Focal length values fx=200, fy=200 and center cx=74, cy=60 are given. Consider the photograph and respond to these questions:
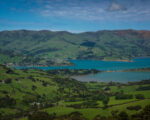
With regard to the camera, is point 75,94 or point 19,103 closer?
point 19,103

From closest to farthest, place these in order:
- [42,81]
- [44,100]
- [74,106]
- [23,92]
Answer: [74,106], [44,100], [23,92], [42,81]

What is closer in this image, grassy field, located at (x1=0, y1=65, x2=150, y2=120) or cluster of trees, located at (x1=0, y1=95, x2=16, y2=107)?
grassy field, located at (x1=0, y1=65, x2=150, y2=120)

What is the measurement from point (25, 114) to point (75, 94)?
49.4 metres

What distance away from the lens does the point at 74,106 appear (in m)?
101

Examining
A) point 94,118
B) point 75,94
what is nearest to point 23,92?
point 75,94

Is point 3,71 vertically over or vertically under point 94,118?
over

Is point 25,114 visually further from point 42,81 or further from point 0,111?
point 42,81

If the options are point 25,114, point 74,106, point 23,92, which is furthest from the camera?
point 23,92

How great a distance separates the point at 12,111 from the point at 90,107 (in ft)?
132

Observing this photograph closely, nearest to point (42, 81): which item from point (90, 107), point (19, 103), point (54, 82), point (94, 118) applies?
point (54, 82)

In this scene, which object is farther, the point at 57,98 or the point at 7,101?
the point at 57,98

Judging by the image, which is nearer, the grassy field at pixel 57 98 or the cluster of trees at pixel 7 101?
the grassy field at pixel 57 98

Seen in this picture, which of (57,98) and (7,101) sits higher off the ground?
(7,101)

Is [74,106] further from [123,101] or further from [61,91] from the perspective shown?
[61,91]
